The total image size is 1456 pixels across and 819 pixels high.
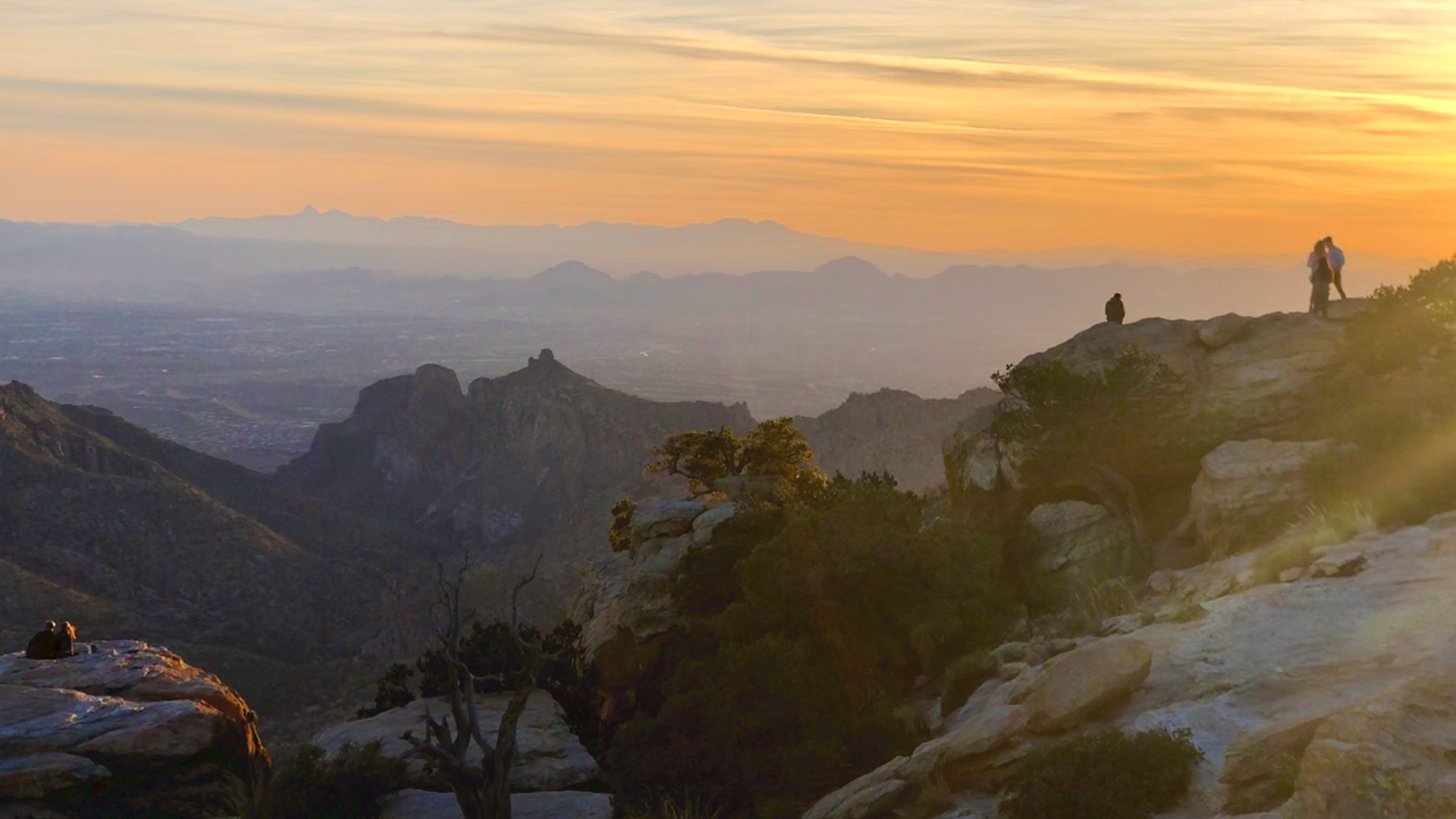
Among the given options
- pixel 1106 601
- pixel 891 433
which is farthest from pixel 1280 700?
pixel 891 433

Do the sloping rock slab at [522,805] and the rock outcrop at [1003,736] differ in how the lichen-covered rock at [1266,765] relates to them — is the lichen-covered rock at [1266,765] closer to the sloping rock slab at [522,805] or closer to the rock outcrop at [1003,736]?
the rock outcrop at [1003,736]

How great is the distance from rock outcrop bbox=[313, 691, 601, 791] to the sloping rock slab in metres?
0.50

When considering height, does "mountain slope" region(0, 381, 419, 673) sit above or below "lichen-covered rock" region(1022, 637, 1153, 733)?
below

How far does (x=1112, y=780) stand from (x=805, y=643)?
1083 cm

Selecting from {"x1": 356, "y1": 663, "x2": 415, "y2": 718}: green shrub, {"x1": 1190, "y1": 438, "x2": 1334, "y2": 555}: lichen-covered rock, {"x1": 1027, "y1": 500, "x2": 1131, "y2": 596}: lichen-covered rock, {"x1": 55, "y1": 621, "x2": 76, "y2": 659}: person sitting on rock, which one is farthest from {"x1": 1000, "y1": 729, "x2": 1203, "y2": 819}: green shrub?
{"x1": 356, "y1": 663, "x2": 415, "y2": 718}: green shrub

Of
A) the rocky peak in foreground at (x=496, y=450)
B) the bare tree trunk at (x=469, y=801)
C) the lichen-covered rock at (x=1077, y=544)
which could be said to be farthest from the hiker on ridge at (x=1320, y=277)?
the rocky peak in foreground at (x=496, y=450)

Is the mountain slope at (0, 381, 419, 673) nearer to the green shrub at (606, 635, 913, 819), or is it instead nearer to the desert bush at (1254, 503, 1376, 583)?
the green shrub at (606, 635, 913, 819)

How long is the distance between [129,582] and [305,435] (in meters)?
112

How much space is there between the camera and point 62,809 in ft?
57.6

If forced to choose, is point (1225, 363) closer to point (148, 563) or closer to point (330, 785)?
point (330, 785)

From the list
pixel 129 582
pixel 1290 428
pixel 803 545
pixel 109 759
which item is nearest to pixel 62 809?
pixel 109 759

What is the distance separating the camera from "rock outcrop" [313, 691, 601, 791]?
71.3 feet

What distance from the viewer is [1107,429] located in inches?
1067

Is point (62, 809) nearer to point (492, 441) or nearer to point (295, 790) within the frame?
point (295, 790)
